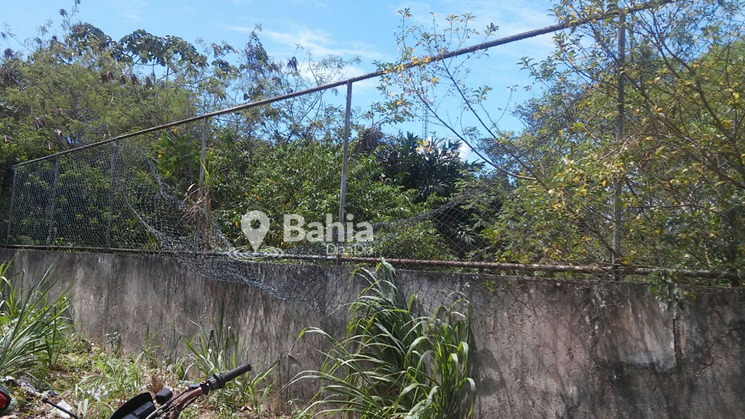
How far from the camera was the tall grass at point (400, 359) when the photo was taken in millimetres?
3492

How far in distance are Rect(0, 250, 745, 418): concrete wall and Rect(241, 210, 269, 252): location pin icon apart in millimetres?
885

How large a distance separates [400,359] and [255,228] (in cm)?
238

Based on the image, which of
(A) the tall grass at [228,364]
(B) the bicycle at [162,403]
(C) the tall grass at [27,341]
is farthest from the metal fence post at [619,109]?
Answer: (C) the tall grass at [27,341]

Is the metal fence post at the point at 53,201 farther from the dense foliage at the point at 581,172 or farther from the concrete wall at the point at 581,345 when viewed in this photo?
the concrete wall at the point at 581,345

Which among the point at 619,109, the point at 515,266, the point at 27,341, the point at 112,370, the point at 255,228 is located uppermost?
the point at 619,109

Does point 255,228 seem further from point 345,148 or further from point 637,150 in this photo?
point 637,150

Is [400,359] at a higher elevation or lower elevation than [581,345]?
lower

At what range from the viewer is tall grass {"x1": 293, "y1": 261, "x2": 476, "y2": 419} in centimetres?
349

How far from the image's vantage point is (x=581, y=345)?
3.07m

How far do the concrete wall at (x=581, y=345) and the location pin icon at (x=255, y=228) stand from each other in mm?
885

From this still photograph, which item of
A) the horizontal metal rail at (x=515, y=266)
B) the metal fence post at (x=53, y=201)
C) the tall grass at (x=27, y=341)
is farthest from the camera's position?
the metal fence post at (x=53, y=201)

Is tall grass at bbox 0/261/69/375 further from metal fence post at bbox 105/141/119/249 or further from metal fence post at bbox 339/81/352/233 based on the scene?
metal fence post at bbox 339/81/352/233

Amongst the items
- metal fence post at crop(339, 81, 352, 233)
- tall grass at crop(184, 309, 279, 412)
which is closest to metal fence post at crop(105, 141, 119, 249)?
tall grass at crop(184, 309, 279, 412)

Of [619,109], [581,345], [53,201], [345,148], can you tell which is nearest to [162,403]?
[581,345]
